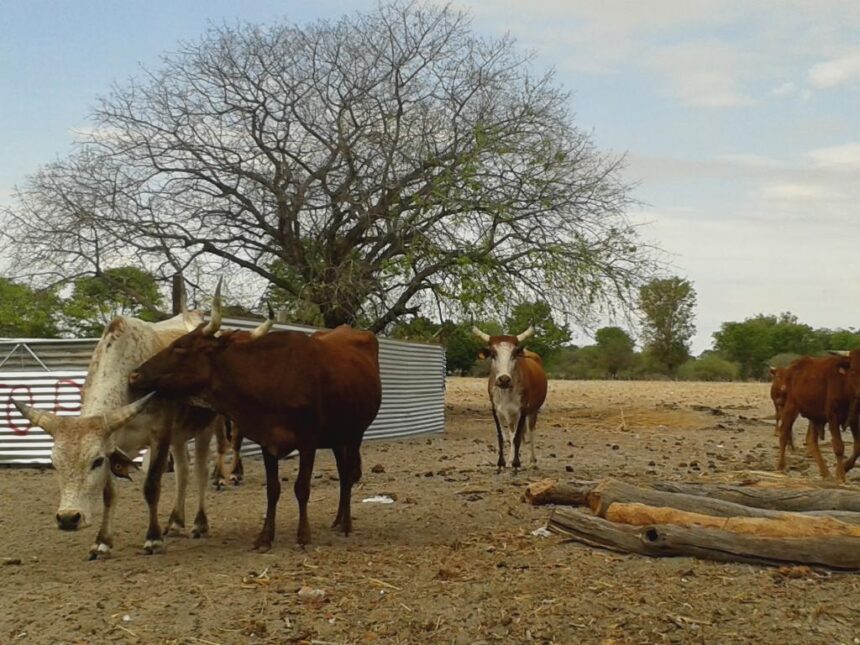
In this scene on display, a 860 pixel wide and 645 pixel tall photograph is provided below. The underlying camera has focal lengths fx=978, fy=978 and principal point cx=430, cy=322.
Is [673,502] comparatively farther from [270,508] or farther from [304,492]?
[270,508]

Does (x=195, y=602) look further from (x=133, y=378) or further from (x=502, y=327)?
(x=502, y=327)

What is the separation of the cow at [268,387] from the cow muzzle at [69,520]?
1293 millimetres

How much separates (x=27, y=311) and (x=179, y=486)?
2236 centimetres

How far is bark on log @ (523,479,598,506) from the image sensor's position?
358 inches

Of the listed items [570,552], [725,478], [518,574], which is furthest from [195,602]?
[725,478]

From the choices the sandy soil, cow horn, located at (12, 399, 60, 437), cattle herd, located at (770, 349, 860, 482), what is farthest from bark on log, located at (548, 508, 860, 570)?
cattle herd, located at (770, 349, 860, 482)

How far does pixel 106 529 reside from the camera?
25.3ft

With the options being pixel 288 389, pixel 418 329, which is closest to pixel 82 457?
pixel 288 389

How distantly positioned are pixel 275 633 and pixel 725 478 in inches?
261

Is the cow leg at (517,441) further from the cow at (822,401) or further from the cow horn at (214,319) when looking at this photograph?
the cow horn at (214,319)

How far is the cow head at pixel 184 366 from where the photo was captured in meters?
7.92

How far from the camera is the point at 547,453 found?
16062 millimetres

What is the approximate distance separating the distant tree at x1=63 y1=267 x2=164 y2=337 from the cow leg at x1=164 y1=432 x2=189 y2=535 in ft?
43.4

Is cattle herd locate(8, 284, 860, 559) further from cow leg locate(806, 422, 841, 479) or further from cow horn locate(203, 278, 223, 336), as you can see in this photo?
cow leg locate(806, 422, 841, 479)
